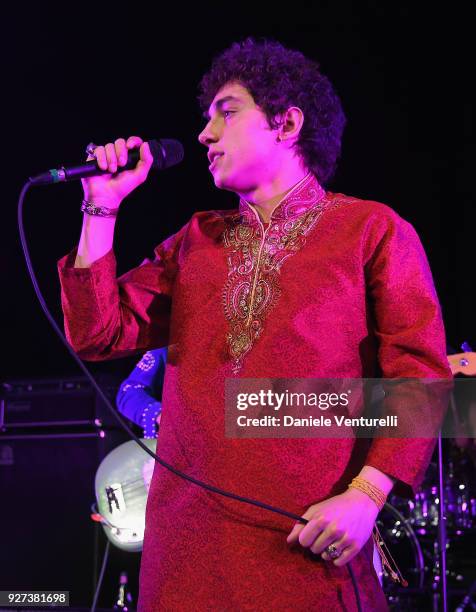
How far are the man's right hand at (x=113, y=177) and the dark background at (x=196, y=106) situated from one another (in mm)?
2350

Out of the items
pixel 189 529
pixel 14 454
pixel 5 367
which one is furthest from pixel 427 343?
pixel 5 367

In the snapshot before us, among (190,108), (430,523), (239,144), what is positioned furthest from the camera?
(190,108)

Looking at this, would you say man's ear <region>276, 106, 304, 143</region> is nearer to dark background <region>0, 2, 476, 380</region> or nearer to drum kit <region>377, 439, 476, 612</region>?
dark background <region>0, 2, 476, 380</region>

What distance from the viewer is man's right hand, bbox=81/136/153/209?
54.4 inches

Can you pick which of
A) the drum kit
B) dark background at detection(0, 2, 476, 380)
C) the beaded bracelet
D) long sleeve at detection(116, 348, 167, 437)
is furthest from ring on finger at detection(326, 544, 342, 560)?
dark background at detection(0, 2, 476, 380)

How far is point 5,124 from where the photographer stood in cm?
365

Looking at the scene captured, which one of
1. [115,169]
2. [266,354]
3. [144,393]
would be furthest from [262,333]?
[144,393]

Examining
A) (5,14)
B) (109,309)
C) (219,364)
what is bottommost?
(219,364)

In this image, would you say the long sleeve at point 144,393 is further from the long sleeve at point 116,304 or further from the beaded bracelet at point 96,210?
the beaded bracelet at point 96,210

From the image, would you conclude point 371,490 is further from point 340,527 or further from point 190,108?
point 190,108

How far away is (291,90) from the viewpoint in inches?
64.6

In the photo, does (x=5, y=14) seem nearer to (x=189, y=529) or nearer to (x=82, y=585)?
(x=82, y=585)

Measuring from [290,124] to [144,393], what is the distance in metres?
2.04

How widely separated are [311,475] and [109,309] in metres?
0.50
